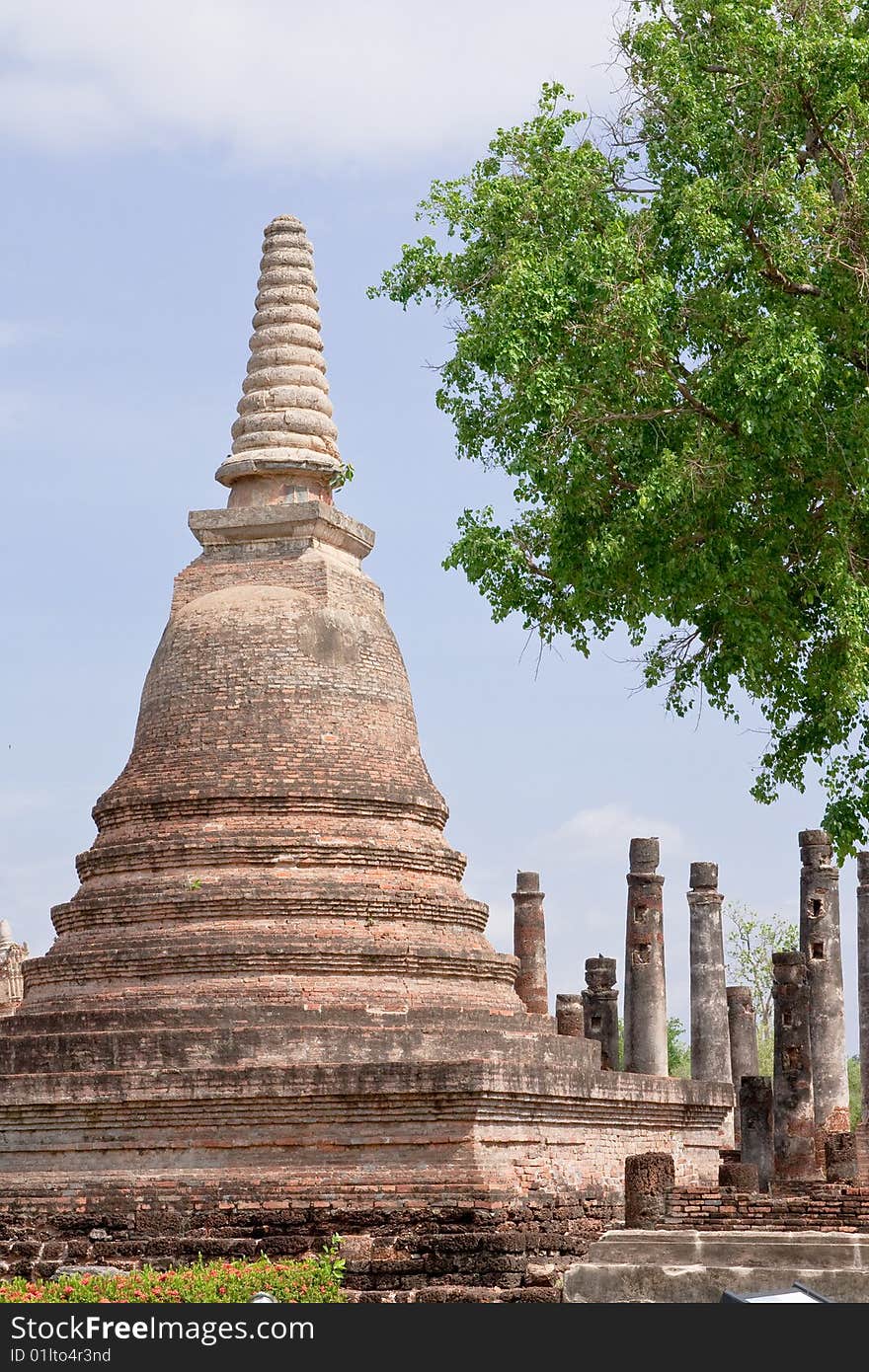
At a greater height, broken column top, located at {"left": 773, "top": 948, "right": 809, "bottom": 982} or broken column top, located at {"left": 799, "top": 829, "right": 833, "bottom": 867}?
broken column top, located at {"left": 799, "top": 829, "right": 833, "bottom": 867}

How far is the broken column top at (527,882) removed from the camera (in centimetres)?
2988

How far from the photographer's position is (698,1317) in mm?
8570

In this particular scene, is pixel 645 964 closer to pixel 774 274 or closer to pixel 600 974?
pixel 600 974

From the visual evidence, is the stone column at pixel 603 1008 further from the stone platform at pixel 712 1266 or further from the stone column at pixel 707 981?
the stone platform at pixel 712 1266

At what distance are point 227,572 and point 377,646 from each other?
1.88 metres

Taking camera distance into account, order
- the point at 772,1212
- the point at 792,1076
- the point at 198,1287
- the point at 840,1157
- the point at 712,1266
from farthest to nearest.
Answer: the point at 792,1076 < the point at 840,1157 < the point at 772,1212 < the point at 712,1266 < the point at 198,1287

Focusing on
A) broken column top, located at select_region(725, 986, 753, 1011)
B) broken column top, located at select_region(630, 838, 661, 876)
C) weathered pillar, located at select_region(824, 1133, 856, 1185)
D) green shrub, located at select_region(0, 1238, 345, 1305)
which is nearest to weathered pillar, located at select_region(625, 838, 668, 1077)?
broken column top, located at select_region(630, 838, 661, 876)

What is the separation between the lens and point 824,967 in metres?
27.9

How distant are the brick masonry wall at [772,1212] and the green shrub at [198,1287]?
268 centimetres

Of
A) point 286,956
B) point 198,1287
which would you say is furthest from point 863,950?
point 198,1287

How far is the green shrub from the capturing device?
38.0 ft

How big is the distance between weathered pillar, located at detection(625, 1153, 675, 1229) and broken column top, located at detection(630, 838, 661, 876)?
13426mm

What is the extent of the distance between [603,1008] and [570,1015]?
79cm

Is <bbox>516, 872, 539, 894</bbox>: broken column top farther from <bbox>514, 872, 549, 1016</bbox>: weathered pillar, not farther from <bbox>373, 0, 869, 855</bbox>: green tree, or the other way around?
<bbox>373, 0, 869, 855</bbox>: green tree
